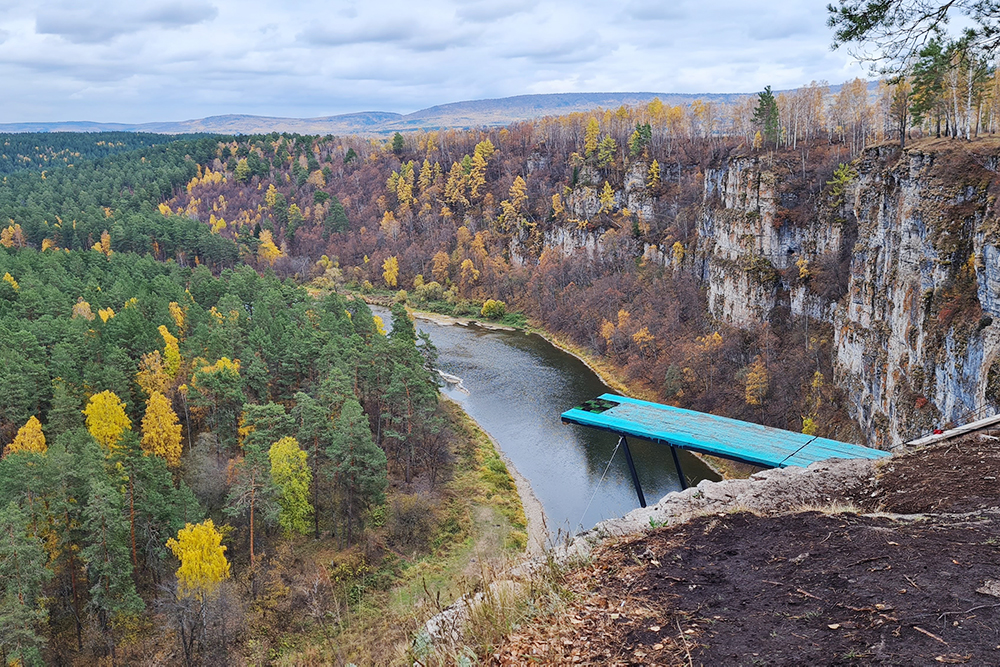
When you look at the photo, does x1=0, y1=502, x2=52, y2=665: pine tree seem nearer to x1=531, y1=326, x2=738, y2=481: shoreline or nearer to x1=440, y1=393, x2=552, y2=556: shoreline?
x1=440, y1=393, x2=552, y2=556: shoreline

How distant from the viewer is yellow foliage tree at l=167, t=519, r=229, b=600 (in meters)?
25.0

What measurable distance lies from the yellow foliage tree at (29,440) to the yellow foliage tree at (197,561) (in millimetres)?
10200

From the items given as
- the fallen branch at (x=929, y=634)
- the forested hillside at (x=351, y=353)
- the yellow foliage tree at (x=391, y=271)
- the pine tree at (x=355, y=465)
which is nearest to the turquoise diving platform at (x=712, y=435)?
the forested hillside at (x=351, y=353)

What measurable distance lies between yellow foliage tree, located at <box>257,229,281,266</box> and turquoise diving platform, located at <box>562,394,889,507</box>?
88.0 meters

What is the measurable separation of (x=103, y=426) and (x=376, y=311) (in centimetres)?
5808

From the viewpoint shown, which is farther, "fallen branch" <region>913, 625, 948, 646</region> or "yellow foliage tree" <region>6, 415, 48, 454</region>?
"yellow foliage tree" <region>6, 415, 48, 454</region>

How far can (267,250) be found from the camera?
346 ft

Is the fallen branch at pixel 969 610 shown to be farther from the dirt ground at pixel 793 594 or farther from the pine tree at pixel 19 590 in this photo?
the pine tree at pixel 19 590

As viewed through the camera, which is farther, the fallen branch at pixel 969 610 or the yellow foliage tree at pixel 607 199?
the yellow foliage tree at pixel 607 199

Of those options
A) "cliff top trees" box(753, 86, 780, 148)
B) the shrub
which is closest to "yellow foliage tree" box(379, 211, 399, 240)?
the shrub

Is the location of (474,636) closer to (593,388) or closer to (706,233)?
(593,388)

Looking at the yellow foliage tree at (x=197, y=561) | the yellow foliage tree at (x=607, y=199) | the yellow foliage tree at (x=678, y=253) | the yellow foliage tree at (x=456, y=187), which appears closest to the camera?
the yellow foliage tree at (x=197, y=561)

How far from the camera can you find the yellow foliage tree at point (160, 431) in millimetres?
32969

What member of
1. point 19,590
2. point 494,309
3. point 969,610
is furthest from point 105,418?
point 494,309
